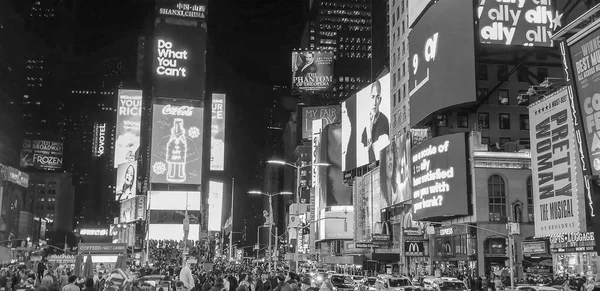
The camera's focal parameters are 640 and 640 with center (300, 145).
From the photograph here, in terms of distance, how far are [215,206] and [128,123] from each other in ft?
128

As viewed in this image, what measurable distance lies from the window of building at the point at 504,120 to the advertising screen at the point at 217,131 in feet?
342

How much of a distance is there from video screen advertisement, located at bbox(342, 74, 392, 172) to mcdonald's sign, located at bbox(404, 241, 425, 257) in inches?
987

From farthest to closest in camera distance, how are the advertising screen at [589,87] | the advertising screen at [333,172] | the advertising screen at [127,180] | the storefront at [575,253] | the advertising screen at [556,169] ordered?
the advertising screen at [127,180]
the advertising screen at [333,172]
the advertising screen at [556,169]
the storefront at [575,253]
the advertising screen at [589,87]

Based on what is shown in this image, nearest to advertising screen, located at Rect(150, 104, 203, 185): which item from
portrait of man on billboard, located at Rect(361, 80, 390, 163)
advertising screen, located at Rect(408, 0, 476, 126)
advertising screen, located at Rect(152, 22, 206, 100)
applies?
advertising screen, located at Rect(152, 22, 206, 100)

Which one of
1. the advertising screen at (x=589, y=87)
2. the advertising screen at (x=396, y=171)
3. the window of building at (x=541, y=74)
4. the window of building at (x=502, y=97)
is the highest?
the window of building at (x=541, y=74)

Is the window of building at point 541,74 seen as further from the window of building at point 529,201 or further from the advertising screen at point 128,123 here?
the advertising screen at point 128,123

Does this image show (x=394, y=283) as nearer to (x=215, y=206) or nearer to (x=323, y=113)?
(x=323, y=113)

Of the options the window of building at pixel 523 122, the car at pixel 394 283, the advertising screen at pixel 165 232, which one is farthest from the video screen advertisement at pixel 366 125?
the car at pixel 394 283

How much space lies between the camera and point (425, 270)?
67188 millimetres

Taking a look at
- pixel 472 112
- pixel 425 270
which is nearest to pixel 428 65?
pixel 472 112

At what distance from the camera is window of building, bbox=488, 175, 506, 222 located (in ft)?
189

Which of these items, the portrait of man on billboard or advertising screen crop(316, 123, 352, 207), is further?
advertising screen crop(316, 123, 352, 207)

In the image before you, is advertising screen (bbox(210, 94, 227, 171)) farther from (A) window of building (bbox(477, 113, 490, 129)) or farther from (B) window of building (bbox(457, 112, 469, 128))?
(A) window of building (bbox(477, 113, 490, 129))

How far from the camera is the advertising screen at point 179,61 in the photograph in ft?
448
